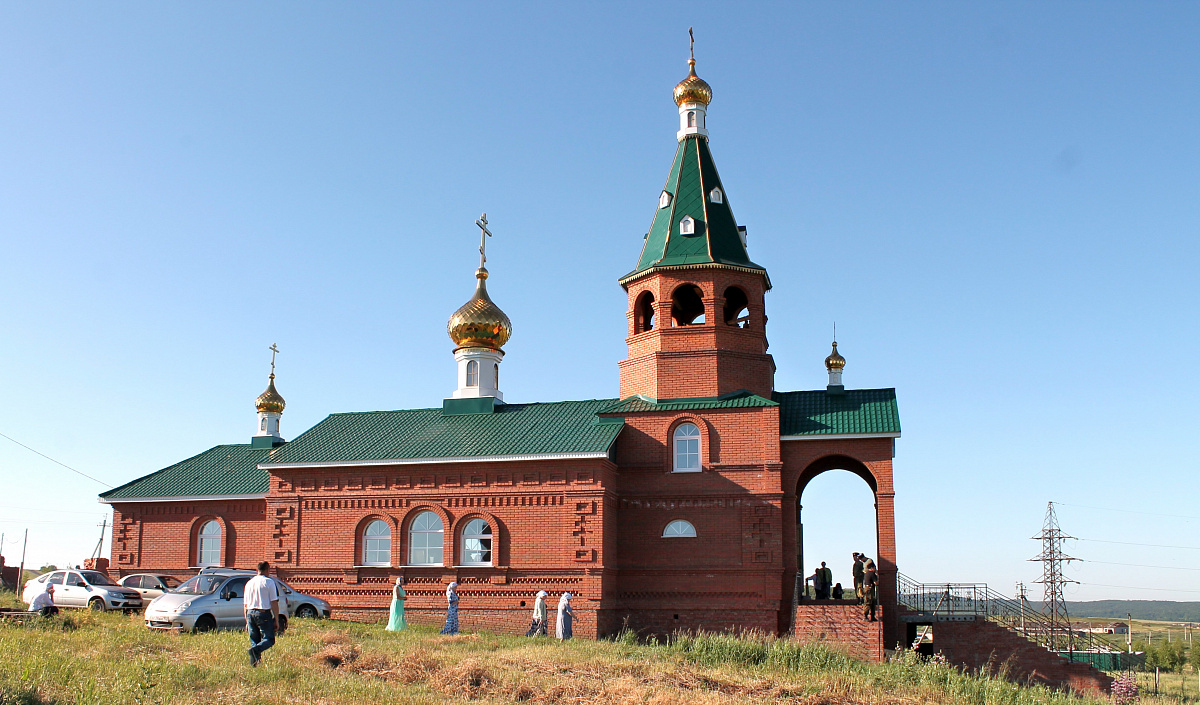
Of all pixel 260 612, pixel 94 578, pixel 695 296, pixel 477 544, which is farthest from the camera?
pixel 695 296

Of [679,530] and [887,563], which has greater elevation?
[679,530]

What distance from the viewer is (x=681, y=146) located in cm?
2419

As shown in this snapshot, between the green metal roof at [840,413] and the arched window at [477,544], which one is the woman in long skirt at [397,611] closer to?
the arched window at [477,544]

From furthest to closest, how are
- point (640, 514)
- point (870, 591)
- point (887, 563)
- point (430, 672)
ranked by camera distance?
point (640, 514) → point (887, 563) → point (870, 591) → point (430, 672)

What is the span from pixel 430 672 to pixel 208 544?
14756 millimetres

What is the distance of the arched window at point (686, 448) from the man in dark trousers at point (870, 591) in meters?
4.08

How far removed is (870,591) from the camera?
62.5 feet

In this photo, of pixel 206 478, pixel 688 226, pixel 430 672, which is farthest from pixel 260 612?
pixel 206 478

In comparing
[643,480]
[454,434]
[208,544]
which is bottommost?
[208,544]

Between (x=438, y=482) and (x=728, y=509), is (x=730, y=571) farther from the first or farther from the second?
(x=438, y=482)

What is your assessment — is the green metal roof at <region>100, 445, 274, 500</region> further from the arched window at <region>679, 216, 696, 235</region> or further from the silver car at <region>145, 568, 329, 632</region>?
the arched window at <region>679, 216, 696, 235</region>

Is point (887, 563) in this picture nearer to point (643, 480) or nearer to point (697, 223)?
point (643, 480)

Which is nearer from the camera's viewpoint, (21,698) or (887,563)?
(21,698)

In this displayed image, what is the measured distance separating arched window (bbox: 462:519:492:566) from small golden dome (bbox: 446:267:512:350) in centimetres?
510
